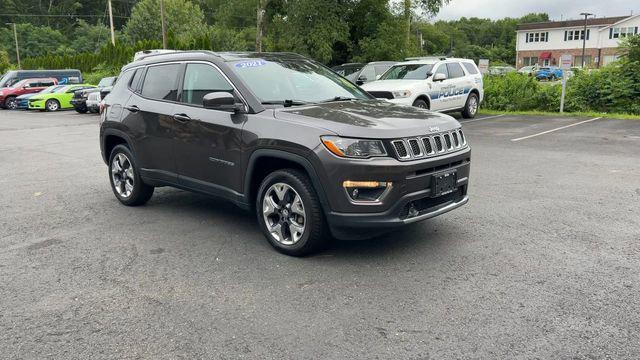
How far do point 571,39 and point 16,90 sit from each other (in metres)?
64.5

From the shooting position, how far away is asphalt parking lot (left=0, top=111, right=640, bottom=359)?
3.42 meters

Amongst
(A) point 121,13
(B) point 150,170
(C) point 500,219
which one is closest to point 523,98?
(C) point 500,219

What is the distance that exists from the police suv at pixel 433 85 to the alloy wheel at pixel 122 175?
26.0ft

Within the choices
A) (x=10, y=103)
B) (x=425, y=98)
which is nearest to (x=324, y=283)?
(x=425, y=98)

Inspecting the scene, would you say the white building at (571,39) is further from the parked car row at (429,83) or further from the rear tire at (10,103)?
the rear tire at (10,103)

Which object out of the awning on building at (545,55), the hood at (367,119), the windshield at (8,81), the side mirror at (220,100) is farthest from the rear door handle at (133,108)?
the awning on building at (545,55)

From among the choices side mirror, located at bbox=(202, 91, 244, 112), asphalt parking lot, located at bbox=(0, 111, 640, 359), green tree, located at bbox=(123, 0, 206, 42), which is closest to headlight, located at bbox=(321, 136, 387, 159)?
asphalt parking lot, located at bbox=(0, 111, 640, 359)

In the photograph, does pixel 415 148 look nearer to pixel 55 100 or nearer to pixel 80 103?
pixel 80 103

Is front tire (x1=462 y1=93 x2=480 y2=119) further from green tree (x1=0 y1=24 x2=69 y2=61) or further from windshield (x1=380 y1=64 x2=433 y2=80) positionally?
green tree (x1=0 y1=24 x2=69 y2=61)

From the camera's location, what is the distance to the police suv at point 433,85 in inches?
547

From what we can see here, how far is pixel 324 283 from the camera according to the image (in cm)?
432

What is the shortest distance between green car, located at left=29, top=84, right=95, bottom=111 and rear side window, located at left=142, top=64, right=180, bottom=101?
24.0m

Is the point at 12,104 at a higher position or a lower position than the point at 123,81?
lower

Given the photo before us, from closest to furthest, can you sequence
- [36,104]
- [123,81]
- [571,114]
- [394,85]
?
[123,81]
[394,85]
[571,114]
[36,104]
